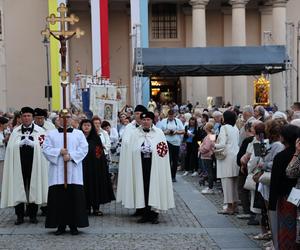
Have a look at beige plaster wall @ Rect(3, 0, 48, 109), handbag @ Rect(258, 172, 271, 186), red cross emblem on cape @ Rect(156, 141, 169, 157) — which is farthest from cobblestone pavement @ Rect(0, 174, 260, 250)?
beige plaster wall @ Rect(3, 0, 48, 109)

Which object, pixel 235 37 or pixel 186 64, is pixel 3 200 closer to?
pixel 186 64

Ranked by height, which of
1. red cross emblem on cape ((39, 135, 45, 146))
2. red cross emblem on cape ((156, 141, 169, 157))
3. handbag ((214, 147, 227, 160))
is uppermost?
red cross emblem on cape ((39, 135, 45, 146))

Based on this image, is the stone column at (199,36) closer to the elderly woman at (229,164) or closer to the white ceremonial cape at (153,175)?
the elderly woman at (229,164)

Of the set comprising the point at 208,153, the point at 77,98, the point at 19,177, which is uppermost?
the point at 77,98

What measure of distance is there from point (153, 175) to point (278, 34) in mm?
29677

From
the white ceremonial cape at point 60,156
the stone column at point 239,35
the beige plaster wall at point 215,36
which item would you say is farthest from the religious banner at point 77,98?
the beige plaster wall at point 215,36

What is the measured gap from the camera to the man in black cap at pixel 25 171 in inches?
410

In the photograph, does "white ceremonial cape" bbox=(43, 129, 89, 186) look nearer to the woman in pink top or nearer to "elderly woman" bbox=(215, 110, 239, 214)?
"elderly woman" bbox=(215, 110, 239, 214)

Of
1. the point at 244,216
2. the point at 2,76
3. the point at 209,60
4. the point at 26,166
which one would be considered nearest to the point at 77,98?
the point at 209,60

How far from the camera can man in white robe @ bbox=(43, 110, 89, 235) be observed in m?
9.36

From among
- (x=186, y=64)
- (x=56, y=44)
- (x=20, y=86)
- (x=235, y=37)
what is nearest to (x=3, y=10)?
(x=20, y=86)

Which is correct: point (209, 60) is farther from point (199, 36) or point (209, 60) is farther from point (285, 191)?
point (199, 36)

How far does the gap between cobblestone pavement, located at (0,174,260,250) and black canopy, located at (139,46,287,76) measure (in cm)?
1058

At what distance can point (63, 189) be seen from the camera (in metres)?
9.39
